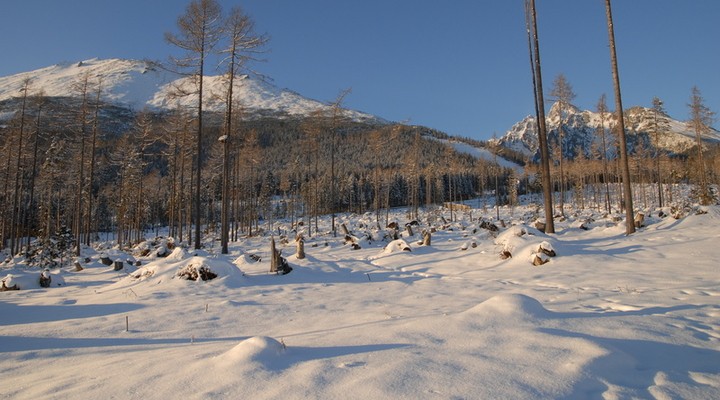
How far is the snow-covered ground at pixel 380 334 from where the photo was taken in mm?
2273

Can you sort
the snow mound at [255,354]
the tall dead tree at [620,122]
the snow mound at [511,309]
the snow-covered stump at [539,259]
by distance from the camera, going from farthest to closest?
the tall dead tree at [620,122] → the snow-covered stump at [539,259] → the snow mound at [511,309] → the snow mound at [255,354]

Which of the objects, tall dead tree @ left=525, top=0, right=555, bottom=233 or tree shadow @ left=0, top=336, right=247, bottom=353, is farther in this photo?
tall dead tree @ left=525, top=0, right=555, bottom=233

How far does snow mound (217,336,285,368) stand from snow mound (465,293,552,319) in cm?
211

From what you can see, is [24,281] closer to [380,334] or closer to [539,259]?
[380,334]

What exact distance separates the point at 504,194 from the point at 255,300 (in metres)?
86.0

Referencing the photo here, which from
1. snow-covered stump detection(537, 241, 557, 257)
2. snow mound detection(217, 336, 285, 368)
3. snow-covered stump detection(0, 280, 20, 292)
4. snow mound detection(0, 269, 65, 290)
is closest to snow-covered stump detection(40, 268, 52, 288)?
snow mound detection(0, 269, 65, 290)

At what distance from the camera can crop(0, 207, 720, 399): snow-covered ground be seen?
2273mm

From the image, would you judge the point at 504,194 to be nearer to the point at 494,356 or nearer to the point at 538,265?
the point at 538,265

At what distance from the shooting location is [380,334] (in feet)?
11.5

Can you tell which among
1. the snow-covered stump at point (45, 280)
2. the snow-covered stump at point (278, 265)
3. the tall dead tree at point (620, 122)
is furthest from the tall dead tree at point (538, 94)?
the snow-covered stump at point (45, 280)

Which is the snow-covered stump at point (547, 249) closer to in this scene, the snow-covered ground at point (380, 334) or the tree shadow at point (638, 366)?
the snow-covered ground at point (380, 334)

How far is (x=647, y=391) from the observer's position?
219 centimetres

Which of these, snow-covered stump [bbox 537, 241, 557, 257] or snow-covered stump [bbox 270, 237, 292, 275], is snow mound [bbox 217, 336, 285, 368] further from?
snow-covered stump [bbox 537, 241, 557, 257]

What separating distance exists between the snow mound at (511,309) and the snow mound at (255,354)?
6.93 ft
